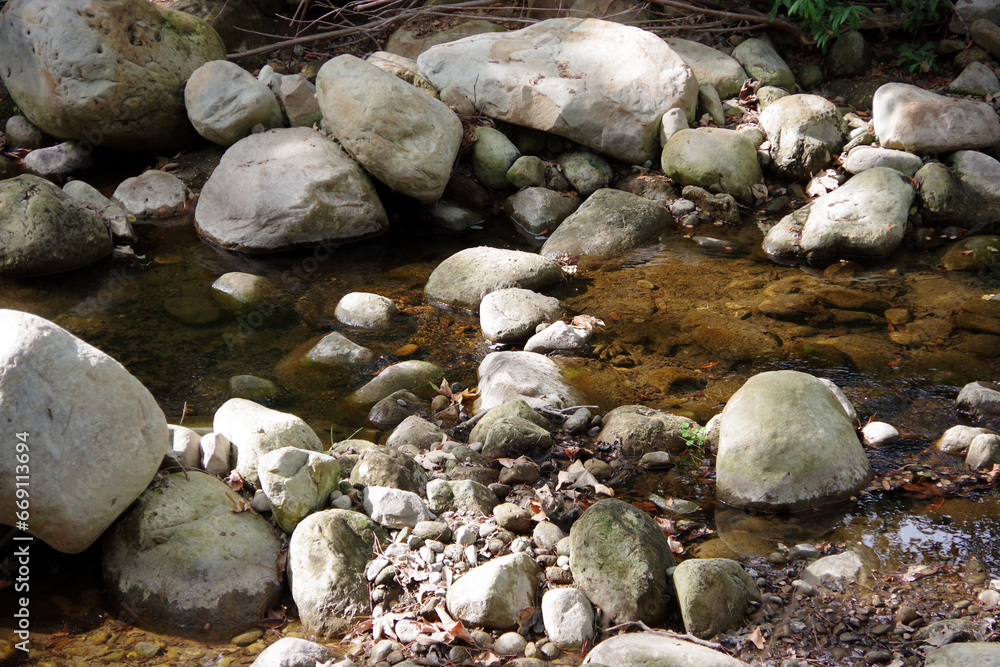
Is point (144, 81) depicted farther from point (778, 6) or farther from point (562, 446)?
point (778, 6)

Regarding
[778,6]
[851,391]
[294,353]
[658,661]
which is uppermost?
[778,6]

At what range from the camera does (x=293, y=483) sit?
3418mm

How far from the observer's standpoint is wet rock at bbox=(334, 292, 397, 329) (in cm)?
602

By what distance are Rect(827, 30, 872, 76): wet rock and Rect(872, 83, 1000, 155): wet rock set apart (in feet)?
6.28

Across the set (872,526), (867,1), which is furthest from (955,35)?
(872,526)

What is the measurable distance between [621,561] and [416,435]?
1.62 meters

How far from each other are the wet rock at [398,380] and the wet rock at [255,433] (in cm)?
98

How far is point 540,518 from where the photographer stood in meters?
3.59

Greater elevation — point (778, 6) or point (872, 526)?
point (778, 6)

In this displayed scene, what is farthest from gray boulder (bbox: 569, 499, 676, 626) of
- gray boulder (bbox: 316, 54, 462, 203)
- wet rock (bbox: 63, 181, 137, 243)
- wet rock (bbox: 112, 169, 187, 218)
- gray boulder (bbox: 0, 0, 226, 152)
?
gray boulder (bbox: 0, 0, 226, 152)

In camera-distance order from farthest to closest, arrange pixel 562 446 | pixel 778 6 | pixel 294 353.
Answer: pixel 778 6 < pixel 294 353 < pixel 562 446

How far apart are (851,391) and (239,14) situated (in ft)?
30.2

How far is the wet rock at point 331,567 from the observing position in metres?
3.07

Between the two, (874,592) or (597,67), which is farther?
(597,67)
